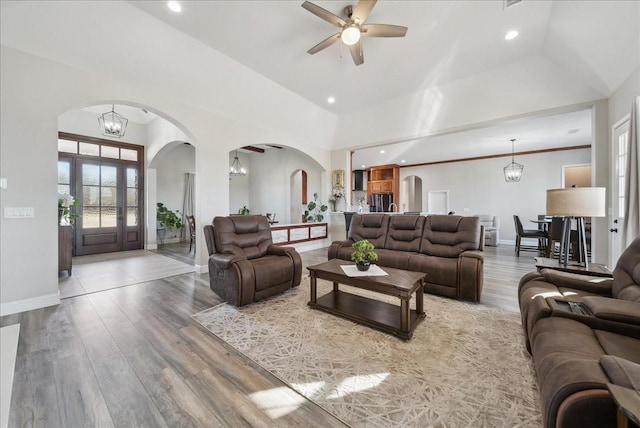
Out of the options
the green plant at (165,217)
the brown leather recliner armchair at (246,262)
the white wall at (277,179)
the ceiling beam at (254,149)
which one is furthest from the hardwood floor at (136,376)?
the ceiling beam at (254,149)

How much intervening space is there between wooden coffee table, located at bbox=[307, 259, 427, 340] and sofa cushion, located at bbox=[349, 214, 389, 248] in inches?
53.5

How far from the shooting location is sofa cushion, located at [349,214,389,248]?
4207 millimetres

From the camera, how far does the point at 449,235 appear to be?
367cm

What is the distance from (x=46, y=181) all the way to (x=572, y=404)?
4.79 m

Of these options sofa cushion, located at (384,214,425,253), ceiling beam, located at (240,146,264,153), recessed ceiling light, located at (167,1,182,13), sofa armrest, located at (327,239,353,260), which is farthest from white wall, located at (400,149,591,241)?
recessed ceiling light, located at (167,1,182,13)

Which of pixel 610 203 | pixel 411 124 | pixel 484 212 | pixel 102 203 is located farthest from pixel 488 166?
pixel 102 203

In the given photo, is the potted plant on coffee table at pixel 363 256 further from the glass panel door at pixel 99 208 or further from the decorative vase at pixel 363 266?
the glass panel door at pixel 99 208

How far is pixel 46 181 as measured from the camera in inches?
116

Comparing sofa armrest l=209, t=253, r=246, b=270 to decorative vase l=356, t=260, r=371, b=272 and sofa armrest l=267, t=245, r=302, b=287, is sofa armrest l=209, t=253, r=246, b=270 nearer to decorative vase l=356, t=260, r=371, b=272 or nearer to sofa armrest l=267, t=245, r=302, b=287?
sofa armrest l=267, t=245, r=302, b=287

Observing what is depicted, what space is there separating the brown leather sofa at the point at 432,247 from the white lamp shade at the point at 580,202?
96 cm

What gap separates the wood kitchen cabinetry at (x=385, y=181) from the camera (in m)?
10.2

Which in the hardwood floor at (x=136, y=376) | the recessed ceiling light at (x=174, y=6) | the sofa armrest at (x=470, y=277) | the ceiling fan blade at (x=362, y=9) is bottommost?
the hardwood floor at (x=136, y=376)

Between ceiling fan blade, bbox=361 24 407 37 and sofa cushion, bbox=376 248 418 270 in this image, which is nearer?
ceiling fan blade, bbox=361 24 407 37

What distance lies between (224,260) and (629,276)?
3.57m
